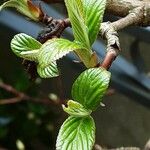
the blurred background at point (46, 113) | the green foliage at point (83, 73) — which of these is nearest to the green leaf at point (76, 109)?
the green foliage at point (83, 73)

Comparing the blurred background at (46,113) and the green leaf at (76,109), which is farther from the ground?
the green leaf at (76,109)

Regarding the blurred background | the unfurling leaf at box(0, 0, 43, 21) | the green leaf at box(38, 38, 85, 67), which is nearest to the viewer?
the green leaf at box(38, 38, 85, 67)

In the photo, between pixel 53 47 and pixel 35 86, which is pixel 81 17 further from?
pixel 35 86

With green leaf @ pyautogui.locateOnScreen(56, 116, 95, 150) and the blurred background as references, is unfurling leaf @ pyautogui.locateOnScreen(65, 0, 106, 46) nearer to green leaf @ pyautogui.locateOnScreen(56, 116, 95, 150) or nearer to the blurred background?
green leaf @ pyautogui.locateOnScreen(56, 116, 95, 150)

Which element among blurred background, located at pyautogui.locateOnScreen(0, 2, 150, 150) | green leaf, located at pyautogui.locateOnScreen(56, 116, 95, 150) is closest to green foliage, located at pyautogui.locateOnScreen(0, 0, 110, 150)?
green leaf, located at pyautogui.locateOnScreen(56, 116, 95, 150)

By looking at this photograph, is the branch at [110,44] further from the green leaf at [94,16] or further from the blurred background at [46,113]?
the blurred background at [46,113]

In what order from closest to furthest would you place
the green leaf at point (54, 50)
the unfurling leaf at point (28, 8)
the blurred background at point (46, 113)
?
the green leaf at point (54, 50)
the unfurling leaf at point (28, 8)
the blurred background at point (46, 113)
